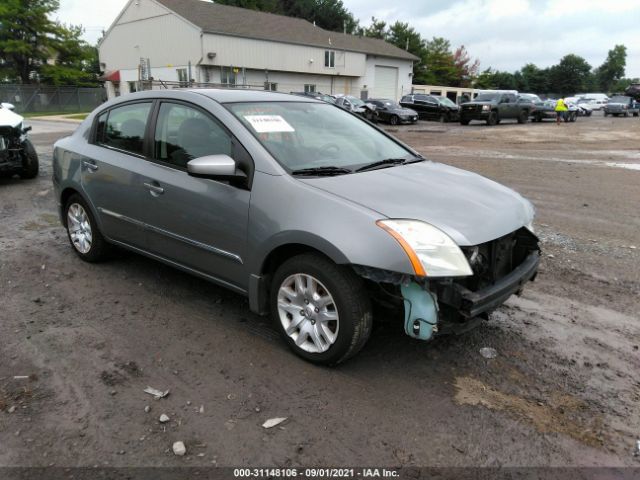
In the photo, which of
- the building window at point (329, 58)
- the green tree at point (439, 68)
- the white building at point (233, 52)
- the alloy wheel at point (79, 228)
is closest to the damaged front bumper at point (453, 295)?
the alloy wheel at point (79, 228)

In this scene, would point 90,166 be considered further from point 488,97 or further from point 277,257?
point 488,97

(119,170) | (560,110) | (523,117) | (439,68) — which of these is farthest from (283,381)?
(439,68)

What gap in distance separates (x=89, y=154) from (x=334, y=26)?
242 feet

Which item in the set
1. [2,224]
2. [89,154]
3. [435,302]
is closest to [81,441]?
[435,302]

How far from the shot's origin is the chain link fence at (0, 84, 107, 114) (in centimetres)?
3809

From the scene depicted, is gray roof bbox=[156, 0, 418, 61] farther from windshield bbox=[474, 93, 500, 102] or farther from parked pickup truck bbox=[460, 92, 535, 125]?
windshield bbox=[474, 93, 500, 102]

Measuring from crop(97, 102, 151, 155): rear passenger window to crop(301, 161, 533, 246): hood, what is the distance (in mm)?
1770

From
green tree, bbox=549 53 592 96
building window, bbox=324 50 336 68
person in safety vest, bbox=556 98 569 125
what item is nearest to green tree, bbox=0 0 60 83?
building window, bbox=324 50 336 68

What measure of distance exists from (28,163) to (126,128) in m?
6.00

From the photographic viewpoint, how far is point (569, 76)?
291ft

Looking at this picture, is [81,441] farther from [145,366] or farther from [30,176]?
[30,176]

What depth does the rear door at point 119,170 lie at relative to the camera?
13.5 ft

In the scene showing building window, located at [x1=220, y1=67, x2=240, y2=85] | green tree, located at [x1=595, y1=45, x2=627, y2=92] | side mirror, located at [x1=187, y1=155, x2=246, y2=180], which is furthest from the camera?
green tree, located at [x1=595, y1=45, x2=627, y2=92]

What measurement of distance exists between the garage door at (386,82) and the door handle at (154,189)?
4749 centimetres
